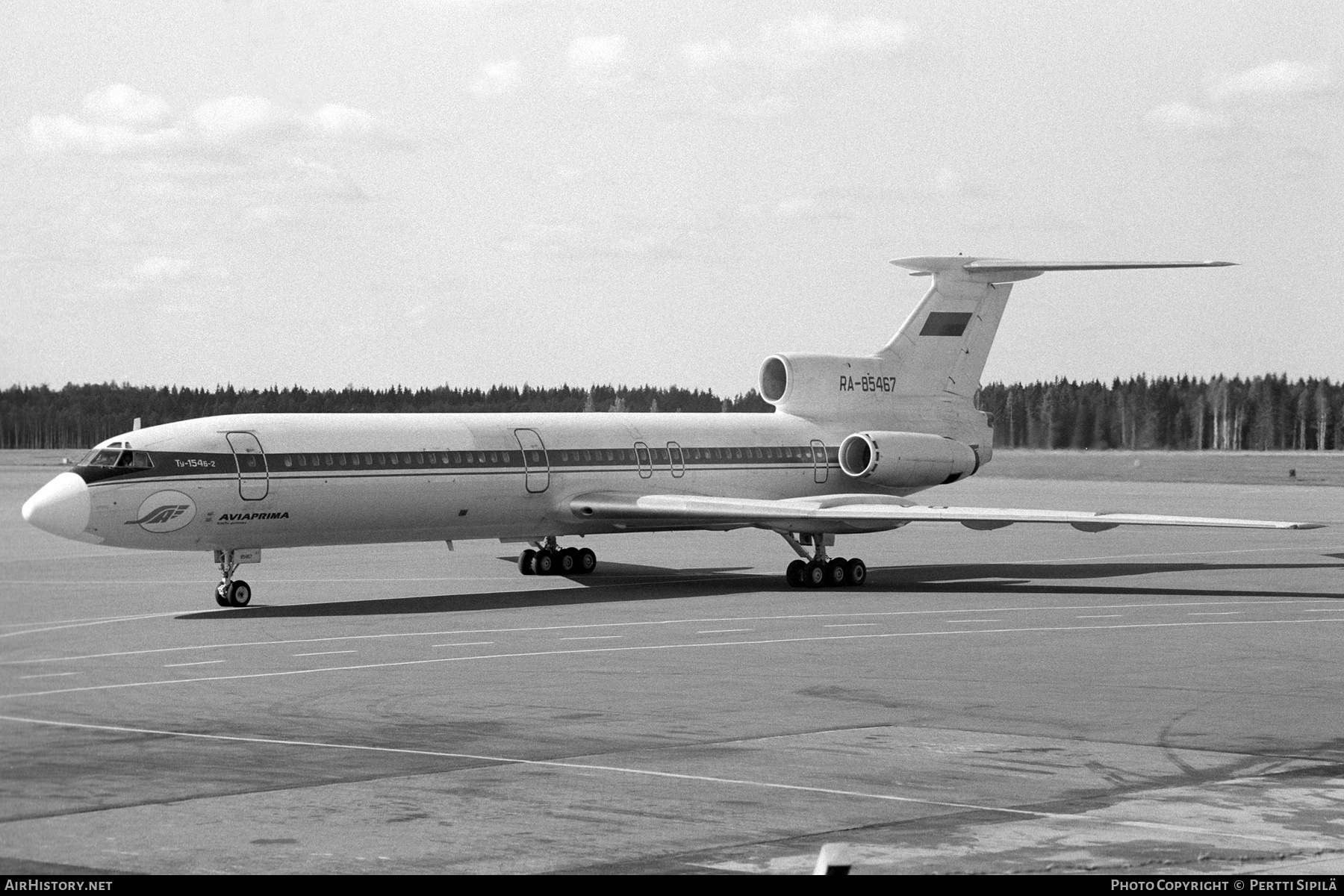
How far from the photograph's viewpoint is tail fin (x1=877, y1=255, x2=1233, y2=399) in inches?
1774

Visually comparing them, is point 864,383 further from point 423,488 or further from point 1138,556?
point 423,488

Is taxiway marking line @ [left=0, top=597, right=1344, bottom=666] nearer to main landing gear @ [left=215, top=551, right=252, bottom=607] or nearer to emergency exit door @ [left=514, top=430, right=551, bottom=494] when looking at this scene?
main landing gear @ [left=215, top=551, right=252, bottom=607]

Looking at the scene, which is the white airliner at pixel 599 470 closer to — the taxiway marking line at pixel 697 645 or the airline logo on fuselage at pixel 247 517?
the airline logo on fuselage at pixel 247 517

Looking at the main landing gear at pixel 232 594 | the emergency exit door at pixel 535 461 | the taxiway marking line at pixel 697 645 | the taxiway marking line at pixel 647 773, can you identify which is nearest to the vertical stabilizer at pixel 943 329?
A: the emergency exit door at pixel 535 461

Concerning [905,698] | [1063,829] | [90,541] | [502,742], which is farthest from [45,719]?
[90,541]

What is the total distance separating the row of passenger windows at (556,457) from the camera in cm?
3441

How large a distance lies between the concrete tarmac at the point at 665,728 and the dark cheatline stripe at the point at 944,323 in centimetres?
979

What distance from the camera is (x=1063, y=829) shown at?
13.6 meters

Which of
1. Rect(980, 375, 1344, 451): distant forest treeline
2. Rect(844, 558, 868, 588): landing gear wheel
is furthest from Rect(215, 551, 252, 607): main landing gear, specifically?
Rect(980, 375, 1344, 451): distant forest treeline

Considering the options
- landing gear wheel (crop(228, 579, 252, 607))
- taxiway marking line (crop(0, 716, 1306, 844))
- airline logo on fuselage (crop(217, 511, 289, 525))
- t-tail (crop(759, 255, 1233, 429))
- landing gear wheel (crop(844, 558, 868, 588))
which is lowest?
taxiway marking line (crop(0, 716, 1306, 844))

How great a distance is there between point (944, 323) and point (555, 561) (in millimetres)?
12646

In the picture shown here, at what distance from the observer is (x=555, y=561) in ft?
135

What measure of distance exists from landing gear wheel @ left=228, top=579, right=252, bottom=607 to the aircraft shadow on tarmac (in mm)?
249

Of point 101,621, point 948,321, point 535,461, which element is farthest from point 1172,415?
point 101,621
